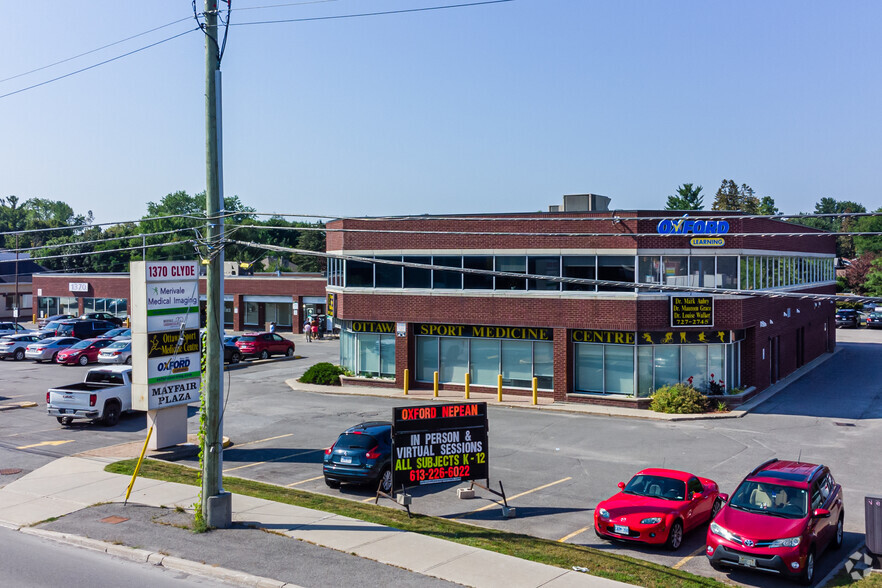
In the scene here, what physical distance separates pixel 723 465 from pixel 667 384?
945 cm

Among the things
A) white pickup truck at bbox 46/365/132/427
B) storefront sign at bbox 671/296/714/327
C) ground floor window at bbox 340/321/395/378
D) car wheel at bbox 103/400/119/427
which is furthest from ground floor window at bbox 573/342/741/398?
car wheel at bbox 103/400/119/427

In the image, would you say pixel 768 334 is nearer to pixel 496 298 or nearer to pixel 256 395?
pixel 496 298

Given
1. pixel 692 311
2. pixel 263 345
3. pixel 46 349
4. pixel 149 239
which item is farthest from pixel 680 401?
pixel 149 239

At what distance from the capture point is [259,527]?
14.7 metres

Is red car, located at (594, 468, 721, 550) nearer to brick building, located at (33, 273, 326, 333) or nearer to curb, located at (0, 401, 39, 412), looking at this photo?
curb, located at (0, 401, 39, 412)

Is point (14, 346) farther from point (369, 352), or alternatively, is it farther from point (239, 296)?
point (369, 352)

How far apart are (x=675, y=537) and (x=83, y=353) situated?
38.6m

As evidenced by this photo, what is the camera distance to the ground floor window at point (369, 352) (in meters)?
36.0

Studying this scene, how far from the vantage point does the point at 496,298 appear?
108ft

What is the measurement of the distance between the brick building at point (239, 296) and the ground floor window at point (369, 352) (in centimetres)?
2615

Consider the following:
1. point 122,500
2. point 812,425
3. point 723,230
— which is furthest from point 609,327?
point 122,500

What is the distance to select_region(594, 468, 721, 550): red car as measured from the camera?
48.0ft

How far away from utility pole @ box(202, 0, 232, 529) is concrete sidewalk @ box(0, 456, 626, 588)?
1.05 meters

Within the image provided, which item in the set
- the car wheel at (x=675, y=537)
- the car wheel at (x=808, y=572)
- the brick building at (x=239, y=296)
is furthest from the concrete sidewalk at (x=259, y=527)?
the brick building at (x=239, y=296)
